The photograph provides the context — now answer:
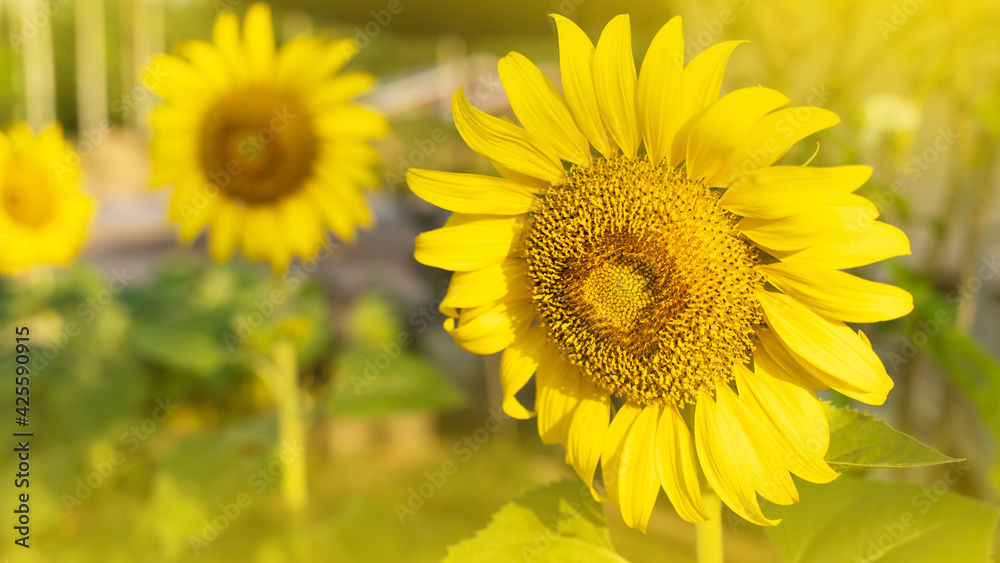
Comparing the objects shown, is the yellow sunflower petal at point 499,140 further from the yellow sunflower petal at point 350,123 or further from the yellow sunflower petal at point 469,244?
the yellow sunflower petal at point 350,123

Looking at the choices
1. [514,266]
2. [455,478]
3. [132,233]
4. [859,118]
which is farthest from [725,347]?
[132,233]

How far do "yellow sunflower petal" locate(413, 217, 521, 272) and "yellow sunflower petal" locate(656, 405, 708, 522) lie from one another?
202 mm

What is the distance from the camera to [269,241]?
1.38 m

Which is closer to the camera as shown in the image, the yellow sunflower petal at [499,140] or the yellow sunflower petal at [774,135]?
the yellow sunflower petal at [774,135]

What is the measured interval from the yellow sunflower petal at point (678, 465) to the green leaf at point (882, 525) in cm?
13

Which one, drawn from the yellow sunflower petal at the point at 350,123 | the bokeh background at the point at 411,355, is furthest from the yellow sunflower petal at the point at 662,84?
the yellow sunflower petal at the point at 350,123

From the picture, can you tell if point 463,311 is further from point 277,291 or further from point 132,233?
point 132,233

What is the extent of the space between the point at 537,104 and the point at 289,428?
3.59 feet

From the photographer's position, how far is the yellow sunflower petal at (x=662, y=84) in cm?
48

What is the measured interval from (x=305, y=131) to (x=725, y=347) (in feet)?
3.66

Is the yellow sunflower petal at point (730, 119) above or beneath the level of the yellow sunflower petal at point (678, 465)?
above

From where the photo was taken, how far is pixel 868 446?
18.7 inches

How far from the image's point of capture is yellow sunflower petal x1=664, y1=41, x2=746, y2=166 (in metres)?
0.47

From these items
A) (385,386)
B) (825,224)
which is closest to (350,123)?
(385,386)
